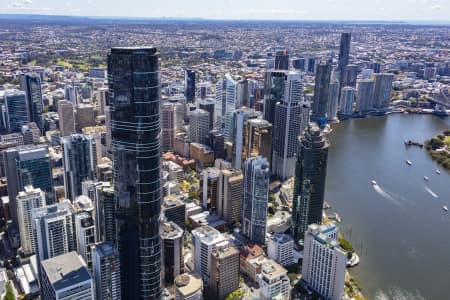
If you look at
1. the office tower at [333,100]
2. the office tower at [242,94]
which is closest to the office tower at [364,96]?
the office tower at [333,100]

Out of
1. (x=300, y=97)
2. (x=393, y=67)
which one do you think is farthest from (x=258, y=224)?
(x=393, y=67)

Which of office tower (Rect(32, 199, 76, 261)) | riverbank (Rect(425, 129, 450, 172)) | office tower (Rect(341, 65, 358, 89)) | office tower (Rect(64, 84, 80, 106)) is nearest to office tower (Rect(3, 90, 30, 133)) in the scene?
office tower (Rect(64, 84, 80, 106))

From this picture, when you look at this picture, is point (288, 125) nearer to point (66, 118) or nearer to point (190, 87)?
point (66, 118)

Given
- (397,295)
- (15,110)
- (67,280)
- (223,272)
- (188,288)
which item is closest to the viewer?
(67,280)

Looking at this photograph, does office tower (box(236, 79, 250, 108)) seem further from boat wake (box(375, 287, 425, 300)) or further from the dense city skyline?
boat wake (box(375, 287, 425, 300))

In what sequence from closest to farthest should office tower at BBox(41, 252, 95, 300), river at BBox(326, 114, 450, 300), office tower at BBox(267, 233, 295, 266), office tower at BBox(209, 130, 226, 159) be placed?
office tower at BBox(41, 252, 95, 300) < river at BBox(326, 114, 450, 300) < office tower at BBox(267, 233, 295, 266) < office tower at BBox(209, 130, 226, 159)

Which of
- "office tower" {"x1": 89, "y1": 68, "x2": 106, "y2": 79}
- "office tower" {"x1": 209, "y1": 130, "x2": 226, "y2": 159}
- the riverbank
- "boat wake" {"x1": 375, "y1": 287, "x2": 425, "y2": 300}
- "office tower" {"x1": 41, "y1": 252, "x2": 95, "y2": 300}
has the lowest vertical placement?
"boat wake" {"x1": 375, "y1": 287, "x2": 425, "y2": 300}

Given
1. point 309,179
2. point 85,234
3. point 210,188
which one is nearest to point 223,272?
point 85,234
